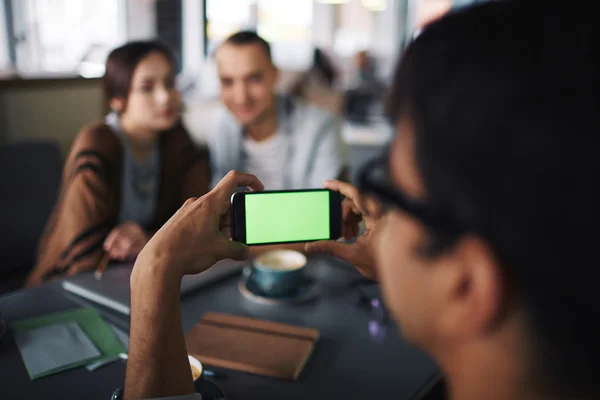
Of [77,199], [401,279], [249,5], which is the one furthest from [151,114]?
[249,5]

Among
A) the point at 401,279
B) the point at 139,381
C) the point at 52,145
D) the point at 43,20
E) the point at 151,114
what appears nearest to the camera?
the point at 401,279

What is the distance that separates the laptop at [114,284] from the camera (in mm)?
951

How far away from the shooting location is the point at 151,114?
5.08 feet

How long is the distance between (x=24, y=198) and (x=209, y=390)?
1243 mm

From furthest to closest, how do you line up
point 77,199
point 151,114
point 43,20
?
1. point 43,20
2. point 151,114
3. point 77,199

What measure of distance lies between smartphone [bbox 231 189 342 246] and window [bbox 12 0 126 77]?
6.59 feet

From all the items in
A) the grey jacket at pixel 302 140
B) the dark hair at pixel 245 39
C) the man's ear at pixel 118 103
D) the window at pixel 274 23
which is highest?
the window at pixel 274 23

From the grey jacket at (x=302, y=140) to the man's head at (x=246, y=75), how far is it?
0.17ft

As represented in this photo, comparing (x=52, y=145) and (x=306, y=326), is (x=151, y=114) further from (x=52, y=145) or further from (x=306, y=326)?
(x=306, y=326)

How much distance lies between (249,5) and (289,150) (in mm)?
3004

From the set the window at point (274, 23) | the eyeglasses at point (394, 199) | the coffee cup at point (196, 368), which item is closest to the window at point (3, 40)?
the window at point (274, 23)

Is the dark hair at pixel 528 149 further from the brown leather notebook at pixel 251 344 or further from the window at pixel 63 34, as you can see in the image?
the window at pixel 63 34

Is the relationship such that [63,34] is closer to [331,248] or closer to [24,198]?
[24,198]

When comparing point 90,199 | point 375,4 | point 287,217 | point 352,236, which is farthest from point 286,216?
point 375,4
